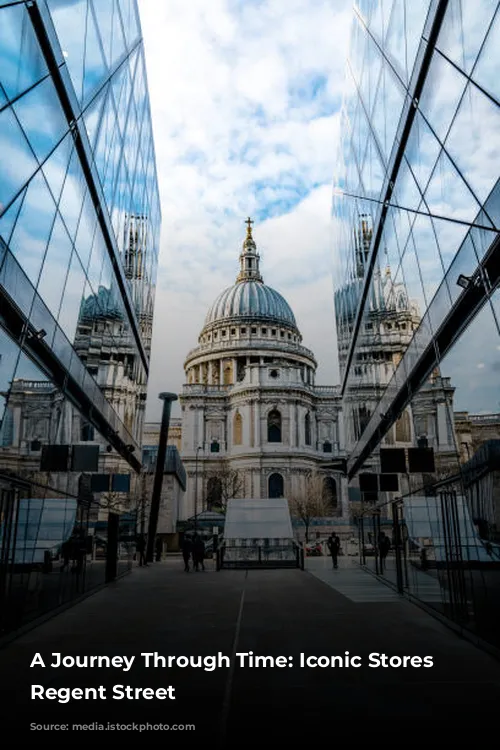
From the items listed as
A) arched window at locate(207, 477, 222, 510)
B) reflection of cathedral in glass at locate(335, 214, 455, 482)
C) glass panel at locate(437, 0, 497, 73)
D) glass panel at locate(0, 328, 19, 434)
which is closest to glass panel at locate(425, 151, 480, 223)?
glass panel at locate(437, 0, 497, 73)

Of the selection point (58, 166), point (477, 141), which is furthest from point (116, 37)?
point (477, 141)

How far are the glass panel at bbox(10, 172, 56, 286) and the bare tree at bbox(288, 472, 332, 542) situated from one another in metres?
53.6

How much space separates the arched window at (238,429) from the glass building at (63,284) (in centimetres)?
6179

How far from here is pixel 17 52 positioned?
391 inches

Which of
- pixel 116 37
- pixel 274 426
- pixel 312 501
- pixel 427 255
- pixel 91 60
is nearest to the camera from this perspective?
pixel 427 255

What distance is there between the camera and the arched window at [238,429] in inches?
3442

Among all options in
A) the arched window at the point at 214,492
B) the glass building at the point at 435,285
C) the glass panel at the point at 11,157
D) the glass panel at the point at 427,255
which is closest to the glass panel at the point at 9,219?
the glass panel at the point at 11,157

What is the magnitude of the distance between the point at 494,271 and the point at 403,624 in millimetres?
6371

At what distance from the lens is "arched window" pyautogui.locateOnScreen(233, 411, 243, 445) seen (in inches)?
3442

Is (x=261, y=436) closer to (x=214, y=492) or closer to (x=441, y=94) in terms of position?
(x=214, y=492)

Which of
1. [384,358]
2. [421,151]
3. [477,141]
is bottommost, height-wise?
[477,141]

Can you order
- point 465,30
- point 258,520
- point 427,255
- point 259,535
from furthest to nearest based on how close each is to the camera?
point 258,520, point 259,535, point 427,255, point 465,30

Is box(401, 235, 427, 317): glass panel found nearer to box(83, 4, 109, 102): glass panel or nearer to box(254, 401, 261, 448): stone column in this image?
box(83, 4, 109, 102): glass panel

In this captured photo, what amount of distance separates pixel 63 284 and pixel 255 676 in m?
11.2
